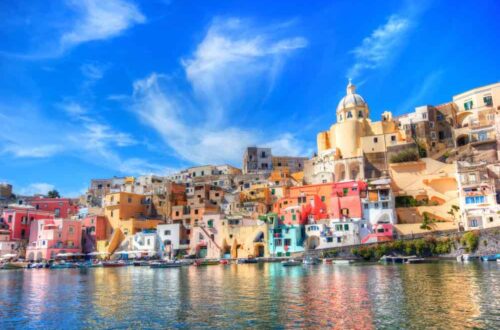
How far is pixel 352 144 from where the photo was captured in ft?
236

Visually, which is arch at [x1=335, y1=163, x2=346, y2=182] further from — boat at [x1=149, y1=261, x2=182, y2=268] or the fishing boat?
boat at [x1=149, y1=261, x2=182, y2=268]

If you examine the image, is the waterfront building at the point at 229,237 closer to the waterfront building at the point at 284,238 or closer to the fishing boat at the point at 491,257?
the waterfront building at the point at 284,238

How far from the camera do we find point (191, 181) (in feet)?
312

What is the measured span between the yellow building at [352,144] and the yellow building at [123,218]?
28.1 meters

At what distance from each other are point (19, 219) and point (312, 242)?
47549 millimetres

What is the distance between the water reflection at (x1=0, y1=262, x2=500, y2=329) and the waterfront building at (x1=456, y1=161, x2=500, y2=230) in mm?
18734

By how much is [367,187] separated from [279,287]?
33851 mm

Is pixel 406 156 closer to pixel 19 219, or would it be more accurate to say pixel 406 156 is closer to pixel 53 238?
pixel 53 238

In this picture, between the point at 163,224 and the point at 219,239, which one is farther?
the point at 163,224

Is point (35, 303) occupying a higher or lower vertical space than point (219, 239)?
lower

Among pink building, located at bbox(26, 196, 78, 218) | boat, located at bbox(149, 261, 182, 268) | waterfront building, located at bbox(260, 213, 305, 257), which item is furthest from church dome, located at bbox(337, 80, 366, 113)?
pink building, located at bbox(26, 196, 78, 218)

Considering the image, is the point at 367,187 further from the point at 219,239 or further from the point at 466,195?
the point at 219,239

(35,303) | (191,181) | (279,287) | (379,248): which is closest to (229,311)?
(279,287)

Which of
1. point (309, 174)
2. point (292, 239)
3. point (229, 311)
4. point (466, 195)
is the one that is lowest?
point (229, 311)
